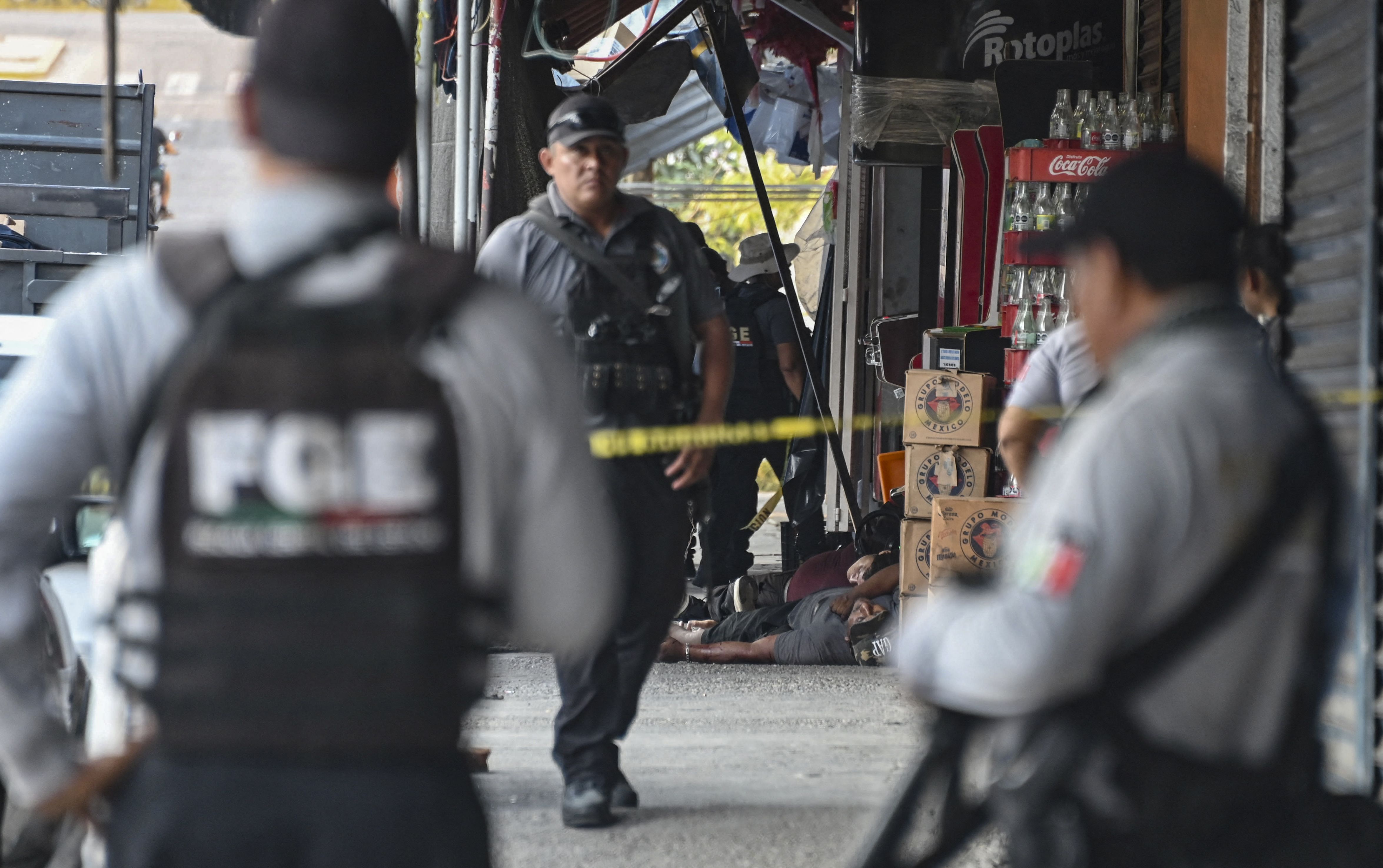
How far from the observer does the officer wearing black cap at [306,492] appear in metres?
1.56

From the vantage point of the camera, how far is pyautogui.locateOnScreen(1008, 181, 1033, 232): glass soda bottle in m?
6.61

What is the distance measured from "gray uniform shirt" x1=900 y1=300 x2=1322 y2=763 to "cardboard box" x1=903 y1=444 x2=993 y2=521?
4722 mm

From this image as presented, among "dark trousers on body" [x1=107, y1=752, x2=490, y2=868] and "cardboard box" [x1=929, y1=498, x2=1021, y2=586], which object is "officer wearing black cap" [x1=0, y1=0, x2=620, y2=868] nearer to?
"dark trousers on body" [x1=107, y1=752, x2=490, y2=868]

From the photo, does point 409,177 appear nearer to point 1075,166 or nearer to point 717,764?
point 717,764

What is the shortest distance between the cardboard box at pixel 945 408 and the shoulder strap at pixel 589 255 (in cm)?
254

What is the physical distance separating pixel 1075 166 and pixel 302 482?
5.51 metres

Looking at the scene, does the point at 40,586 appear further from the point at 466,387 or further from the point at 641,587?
the point at 466,387

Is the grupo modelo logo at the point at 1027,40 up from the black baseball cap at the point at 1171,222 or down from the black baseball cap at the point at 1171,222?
up

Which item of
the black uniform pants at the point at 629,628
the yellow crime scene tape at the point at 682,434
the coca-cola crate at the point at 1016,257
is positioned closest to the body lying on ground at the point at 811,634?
the coca-cola crate at the point at 1016,257

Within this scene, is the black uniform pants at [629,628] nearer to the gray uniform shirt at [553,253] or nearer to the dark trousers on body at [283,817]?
the gray uniform shirt at [553,253]

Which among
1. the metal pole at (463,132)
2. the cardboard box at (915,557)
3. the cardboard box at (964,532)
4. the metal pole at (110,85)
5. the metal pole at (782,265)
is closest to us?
the metal pole at (110,85)

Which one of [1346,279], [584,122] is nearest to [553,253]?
[584,122]

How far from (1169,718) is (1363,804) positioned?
1.13 feet

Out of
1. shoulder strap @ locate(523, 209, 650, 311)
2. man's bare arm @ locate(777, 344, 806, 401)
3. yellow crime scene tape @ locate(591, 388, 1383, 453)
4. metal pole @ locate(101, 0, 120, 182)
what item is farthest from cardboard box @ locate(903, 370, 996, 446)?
metal pole @ locate(101, 0, 120, 182)
